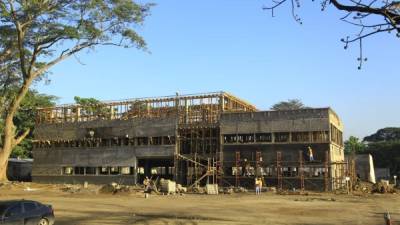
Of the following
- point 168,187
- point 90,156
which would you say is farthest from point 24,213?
point 90,156

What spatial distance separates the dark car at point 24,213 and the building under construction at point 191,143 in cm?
3282

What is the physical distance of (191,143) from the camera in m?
55.0

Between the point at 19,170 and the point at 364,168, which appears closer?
the point at 364,168

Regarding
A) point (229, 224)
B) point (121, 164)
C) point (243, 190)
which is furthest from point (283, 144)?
point (229, 224)

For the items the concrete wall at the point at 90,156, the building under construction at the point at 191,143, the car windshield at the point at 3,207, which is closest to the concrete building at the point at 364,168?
the building under construction at the point at 191,143

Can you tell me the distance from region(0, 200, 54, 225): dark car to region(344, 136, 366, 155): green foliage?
305ft

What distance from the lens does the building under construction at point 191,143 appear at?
161ft

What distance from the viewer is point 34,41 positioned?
46906 mm

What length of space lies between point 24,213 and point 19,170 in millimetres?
63763

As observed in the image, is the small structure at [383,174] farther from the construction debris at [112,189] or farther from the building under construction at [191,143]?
the construction debris at [112,189]

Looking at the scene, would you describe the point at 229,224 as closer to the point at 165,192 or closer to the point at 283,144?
the point at 165,192

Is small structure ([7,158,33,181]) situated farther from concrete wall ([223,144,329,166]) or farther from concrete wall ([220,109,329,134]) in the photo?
concrete wall ([220,109,329,134])

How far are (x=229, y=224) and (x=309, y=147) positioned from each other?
2862cm

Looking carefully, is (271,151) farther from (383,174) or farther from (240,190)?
(383,174)
